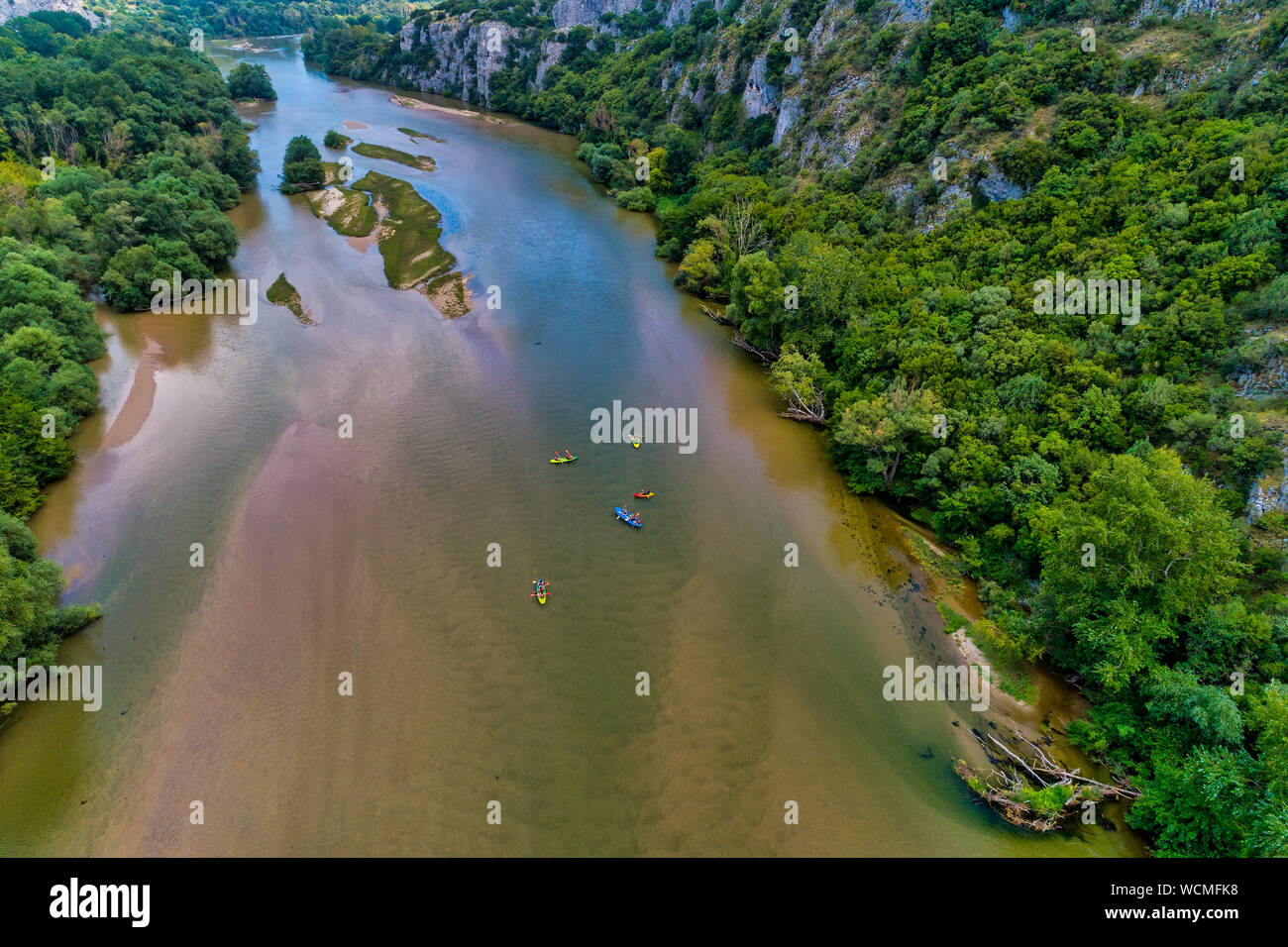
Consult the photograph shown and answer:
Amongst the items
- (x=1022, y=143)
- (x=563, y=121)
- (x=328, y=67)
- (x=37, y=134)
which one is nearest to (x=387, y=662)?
(x=1022, y=143)

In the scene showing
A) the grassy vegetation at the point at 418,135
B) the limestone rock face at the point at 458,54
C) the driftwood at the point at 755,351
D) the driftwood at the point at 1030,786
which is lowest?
the driftwood at the point at 1030,786

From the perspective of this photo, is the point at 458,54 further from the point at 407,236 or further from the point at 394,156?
the point at 407,236

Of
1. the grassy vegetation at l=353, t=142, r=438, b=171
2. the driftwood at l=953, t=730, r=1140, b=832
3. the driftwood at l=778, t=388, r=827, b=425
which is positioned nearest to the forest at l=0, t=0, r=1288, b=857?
the driftwood at l=778, t=388, r=827, b=425

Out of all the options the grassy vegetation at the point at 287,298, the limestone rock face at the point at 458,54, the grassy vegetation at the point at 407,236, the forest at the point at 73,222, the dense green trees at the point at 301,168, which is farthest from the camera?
the limestone rock face at the point at 458,54

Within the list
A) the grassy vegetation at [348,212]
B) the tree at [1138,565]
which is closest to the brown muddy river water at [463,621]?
the tree at [1138,565]

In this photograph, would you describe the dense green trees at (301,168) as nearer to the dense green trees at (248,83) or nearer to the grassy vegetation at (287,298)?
the grassy vegetation at (287,298)

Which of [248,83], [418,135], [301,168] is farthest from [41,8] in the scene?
[301,168]
